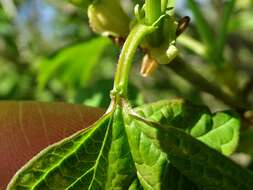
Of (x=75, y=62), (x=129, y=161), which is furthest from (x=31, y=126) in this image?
(x=75, y=62)

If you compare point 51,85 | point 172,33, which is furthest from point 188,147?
point 51,85

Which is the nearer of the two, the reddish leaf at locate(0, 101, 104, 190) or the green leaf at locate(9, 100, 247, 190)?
→ the green leaf at locate(9, 100, 247, 190)

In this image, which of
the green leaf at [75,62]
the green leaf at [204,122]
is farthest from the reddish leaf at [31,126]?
the green leaf at [75,62]

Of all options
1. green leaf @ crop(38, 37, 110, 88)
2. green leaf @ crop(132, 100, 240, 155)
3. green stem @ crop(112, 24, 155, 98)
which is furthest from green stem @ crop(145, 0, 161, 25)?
green leaf @ crop(38, 37, 110, 88)

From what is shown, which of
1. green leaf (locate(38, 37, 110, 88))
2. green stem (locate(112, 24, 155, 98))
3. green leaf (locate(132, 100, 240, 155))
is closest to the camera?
green stem (locate(112, 24, 155, 98))

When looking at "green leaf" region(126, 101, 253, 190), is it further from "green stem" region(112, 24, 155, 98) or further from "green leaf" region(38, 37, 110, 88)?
"green leaf" region(38, 37, 110, 88)

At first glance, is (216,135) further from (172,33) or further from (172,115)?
(172,33)
